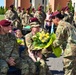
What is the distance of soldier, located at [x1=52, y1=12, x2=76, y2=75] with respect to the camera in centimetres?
790

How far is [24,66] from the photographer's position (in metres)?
7.81

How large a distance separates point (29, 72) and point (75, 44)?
112cm

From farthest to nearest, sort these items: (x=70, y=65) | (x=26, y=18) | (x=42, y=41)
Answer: (x=26, y=18)
(x=42, y=41)
(x=70, y=65)

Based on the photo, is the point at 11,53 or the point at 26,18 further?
the point at 26,18

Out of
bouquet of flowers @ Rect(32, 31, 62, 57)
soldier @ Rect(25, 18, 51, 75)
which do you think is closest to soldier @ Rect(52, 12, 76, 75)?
bouquet of flowers @ Rect(32, 31, 62, 57)

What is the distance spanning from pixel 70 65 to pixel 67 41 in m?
0.53

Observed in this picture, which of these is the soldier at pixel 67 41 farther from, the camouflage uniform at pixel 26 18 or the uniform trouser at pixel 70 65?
the camouflage uniform at pixel 26 18

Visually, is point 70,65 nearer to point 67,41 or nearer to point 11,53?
point 67,41

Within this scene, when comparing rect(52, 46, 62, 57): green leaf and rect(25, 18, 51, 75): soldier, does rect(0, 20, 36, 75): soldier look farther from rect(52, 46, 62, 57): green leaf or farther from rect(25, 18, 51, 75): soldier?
Result: rect(52, 46, 62, 57): green leaf

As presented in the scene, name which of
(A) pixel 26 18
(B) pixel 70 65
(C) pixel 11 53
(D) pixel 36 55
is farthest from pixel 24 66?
(A) pixel 26 18

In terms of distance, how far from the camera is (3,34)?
7.70 meters

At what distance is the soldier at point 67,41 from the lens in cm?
790

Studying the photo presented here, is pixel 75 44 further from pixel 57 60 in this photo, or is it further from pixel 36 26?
pixel 57 60

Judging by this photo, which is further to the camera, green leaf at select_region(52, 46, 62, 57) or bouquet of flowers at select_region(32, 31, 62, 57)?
bouquet of flowers at select_region(32, 31, 62, 57)
